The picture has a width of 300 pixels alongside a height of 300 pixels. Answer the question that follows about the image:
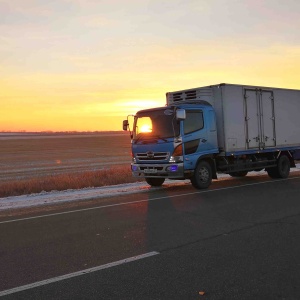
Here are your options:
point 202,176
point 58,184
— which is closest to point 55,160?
point 58,184

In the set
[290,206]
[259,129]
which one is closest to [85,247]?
[290,206]

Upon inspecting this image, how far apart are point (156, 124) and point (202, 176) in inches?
91.8

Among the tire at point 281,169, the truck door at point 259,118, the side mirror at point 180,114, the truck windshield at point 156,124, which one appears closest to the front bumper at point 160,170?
the truck windshield at point 156,124

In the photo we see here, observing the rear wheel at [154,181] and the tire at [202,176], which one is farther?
the rear wheel at [154,181]

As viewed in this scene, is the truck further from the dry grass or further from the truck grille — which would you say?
the dry grass

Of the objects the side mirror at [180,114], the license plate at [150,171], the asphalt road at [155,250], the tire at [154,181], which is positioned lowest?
the asphalt road at [155,250]

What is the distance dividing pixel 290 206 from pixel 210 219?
2445 millimetres

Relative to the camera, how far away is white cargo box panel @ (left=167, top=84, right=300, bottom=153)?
14.4 meters

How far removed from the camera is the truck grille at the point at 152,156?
13.3 m

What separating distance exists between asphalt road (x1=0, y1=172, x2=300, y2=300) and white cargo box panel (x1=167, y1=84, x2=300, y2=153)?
4.50 meters

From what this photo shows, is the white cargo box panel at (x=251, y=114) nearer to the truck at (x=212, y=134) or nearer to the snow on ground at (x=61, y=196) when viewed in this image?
the truck at (x=212, y=134)

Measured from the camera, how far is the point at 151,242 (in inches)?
262

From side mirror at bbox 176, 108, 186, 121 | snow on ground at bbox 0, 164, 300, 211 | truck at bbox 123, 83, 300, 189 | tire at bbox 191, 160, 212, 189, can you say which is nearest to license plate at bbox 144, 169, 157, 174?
truck at bbox 123, 83, 300, 189

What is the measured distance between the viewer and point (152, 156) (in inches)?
535
